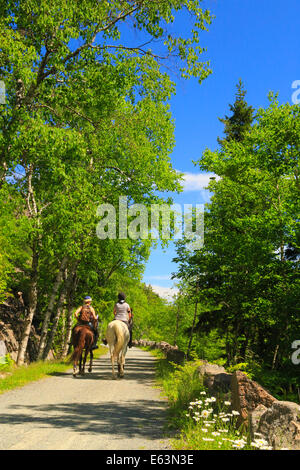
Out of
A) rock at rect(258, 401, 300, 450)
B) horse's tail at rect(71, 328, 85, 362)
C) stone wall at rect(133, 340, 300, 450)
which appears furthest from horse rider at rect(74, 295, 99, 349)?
rock at rect(258, 401, 300, 450)

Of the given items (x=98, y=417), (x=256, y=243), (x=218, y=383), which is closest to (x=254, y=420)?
(x=218, y=383)

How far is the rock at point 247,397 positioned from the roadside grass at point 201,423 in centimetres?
17

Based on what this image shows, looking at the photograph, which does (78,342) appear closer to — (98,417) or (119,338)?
(119,338)

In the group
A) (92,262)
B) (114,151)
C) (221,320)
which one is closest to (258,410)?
(114,151)

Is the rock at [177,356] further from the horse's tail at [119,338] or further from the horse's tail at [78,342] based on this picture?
the horse's tail at [78,342]

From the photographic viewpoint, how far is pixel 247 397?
7309mm

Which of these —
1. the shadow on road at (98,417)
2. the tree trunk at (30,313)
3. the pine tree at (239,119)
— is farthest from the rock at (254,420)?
the pine tree at (239,119)

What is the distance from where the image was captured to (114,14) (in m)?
13.7

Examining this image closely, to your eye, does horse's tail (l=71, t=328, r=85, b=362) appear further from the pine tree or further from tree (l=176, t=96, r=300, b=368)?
the pine tree

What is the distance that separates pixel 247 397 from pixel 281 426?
1702 mm

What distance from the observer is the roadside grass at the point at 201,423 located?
5.87 meters

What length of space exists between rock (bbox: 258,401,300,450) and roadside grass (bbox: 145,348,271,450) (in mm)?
130

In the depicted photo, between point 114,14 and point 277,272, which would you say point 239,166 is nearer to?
point 277,272

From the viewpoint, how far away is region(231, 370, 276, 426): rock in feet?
23.4
